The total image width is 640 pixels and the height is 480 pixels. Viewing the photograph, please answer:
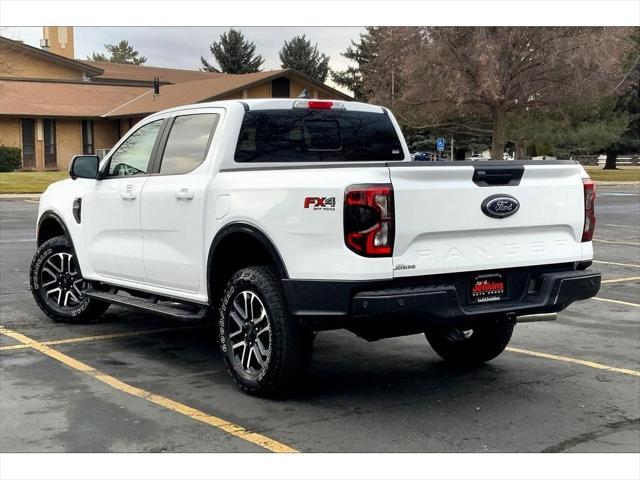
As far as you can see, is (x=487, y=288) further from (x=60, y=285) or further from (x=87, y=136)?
(x=87, y=136)

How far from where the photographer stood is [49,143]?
1780 inches

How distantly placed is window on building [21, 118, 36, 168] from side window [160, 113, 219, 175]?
40.4 metres

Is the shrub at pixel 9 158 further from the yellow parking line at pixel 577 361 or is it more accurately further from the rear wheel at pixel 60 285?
the yellow parking line at pixel 577 361

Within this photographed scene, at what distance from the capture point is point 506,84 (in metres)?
38.7

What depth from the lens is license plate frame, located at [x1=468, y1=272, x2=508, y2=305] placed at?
17.1 feet

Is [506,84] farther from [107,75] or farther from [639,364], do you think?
[639,364]

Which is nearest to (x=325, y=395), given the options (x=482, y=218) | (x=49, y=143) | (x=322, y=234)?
(x=322, y=234)

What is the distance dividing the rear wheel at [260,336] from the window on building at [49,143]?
1645 inches

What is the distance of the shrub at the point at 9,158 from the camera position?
41.7m

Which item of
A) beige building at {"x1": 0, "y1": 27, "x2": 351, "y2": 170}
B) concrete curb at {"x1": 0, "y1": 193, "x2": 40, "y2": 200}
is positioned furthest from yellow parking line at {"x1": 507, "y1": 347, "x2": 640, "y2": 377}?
beige building at {"x1": 0, "y1": 27, "x2": 351, "y2": 170}

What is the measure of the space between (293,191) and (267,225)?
321 millimetres

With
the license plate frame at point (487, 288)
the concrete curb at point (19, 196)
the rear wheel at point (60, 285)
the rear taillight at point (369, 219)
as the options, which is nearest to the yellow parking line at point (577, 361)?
the license plate frame at point (487, 288)

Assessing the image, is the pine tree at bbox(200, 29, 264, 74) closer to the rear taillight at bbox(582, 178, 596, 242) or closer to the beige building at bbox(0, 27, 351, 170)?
the beige building at bbox(0, 27, 351, 170)

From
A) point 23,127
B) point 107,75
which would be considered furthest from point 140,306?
point 107,75
